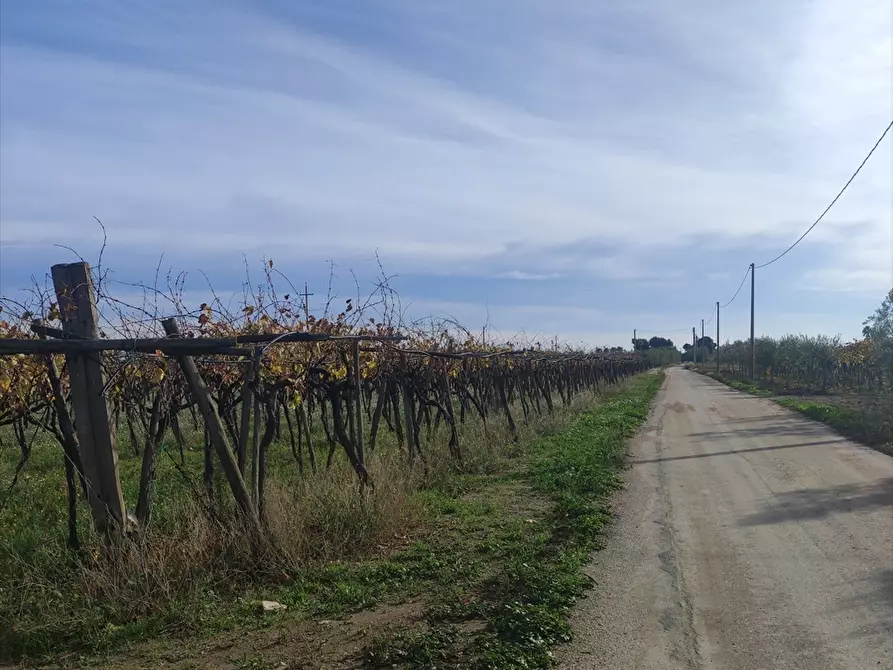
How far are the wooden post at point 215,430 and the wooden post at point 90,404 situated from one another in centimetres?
57

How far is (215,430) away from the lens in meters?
5.14

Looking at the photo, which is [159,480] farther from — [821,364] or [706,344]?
[706,344]

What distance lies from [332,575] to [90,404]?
6.93 ft

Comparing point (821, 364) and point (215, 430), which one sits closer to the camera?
point (215, 430)

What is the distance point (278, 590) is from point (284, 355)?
3303 millimetres

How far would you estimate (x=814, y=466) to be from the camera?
10.6 m

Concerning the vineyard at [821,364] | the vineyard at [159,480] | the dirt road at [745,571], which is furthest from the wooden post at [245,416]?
the vineyard at [821,364]

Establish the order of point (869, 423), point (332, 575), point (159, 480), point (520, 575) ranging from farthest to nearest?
point (869, 423), point (159, 480), point (332, 575), point (520, 575)

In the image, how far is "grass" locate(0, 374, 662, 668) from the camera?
4160 millimetres

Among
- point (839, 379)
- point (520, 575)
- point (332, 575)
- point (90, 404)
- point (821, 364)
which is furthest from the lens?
point (839, 379)

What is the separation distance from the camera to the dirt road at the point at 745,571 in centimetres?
402

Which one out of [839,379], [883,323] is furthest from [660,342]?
[883,323]

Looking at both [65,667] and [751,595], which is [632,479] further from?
[65,667]

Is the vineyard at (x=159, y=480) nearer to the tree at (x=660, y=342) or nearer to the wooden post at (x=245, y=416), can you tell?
the wooden post at (x=245, y=416)
